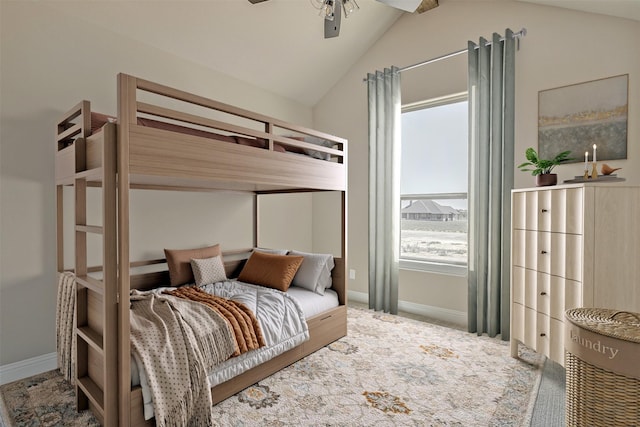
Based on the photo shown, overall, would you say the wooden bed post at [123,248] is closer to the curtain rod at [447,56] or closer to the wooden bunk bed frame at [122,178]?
the wooden bunk bed frame at [122,178]

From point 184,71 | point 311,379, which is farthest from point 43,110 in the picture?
point 311,379

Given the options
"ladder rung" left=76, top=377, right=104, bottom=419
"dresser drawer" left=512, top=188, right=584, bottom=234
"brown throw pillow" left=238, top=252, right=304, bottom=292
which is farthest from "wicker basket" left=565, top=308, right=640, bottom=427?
"ladder rung" left=76, top=377, right=104, bottom=419

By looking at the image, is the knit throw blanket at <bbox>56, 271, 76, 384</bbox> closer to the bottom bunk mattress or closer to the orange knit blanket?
the bottom bunk mattress

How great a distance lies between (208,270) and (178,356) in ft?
4.22

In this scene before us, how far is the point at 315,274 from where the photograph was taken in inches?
119

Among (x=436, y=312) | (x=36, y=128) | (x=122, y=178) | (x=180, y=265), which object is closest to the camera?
(x=122, y=178)

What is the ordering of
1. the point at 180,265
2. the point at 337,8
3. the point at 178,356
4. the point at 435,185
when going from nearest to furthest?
the point at 178,356, the point at 337,8, the point at 180,265, the point at 435,185

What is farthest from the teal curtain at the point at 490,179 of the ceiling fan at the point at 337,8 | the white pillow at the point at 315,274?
A: the white pillow at the point at 315,274

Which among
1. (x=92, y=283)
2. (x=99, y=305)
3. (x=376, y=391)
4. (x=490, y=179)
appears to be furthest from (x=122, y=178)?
(x=490, y=179)

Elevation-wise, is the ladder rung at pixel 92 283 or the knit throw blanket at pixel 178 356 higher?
the ladder rung at pixel 92 283

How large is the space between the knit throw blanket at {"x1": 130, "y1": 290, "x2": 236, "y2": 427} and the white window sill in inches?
93.5

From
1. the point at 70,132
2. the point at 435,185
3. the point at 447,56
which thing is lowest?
the point at 435,185

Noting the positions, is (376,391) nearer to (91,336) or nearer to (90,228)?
(91,336)

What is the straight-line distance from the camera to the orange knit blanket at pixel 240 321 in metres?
2.06
